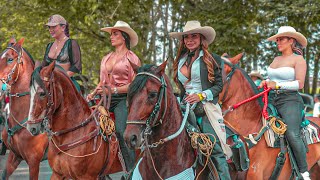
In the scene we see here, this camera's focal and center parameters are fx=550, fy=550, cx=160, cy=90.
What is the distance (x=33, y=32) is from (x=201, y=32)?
21652mm

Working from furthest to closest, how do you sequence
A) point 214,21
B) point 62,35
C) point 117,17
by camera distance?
point 117,17 → point 214,21 → point 62,35

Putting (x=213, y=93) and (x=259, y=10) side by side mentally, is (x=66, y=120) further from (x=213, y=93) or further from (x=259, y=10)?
(x=259, y=10)

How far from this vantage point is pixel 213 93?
20.4ft

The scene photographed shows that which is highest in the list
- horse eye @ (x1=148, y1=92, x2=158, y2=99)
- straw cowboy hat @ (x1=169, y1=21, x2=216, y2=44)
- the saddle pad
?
straw cowboy hat @ (x1=169, y1=21, x2=216, y2=44)

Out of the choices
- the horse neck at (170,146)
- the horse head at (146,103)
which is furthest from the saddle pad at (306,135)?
the horse head at (146,103)

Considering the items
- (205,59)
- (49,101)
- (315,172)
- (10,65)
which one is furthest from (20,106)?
(315,172)

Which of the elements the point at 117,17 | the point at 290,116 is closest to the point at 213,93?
the point at 290,116

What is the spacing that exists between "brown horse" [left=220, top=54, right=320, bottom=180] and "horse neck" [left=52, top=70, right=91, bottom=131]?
1.99 meters

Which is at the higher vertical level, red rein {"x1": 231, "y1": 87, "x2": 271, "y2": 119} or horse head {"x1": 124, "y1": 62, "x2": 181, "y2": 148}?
horse head {"x1": 124, "y1": 62, "x2": 181, "y2": 148}

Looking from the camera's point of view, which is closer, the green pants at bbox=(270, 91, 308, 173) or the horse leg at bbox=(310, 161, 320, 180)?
the green pants at bbox=(270, 91, 308, 173)

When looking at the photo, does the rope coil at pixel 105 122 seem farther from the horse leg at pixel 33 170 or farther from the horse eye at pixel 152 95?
the horse eye at pixel 152 95

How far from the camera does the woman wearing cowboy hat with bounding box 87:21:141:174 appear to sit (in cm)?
797

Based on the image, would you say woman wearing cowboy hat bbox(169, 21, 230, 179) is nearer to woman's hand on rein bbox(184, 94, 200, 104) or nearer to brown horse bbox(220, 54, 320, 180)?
woman's hand on rein bbox(184, 94, 200, 104)

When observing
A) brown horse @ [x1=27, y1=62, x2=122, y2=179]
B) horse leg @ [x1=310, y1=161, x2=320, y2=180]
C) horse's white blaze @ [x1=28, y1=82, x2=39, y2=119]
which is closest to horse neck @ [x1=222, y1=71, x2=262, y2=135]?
brown horse @ [x1=27, y1=62, x2=122, y2=179]
